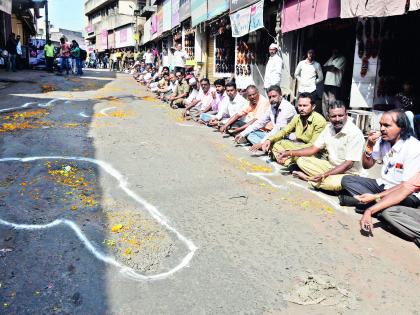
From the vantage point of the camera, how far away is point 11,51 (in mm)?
18016

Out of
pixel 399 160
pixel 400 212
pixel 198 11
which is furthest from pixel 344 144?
pixel 198 11

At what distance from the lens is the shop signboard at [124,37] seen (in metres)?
39.9

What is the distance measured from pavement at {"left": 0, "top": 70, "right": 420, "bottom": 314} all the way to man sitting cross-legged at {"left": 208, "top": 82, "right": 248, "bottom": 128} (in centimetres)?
189

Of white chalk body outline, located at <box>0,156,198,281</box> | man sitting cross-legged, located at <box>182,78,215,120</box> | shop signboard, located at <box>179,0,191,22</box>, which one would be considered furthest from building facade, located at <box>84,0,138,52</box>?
white chalk body outline, located at <box>0,156,198,281</box>

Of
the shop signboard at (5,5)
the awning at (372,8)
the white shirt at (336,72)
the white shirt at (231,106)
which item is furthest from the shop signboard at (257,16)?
the shop signboard at (5,5)

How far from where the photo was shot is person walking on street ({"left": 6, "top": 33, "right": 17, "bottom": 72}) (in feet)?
57.4

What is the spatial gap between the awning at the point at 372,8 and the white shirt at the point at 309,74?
5.20ft

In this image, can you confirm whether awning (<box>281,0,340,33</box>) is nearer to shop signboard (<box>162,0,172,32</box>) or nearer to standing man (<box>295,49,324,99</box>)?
standing man (<box>295,49,324,99</box>)

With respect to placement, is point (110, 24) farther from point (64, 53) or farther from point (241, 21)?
point (241, 21)

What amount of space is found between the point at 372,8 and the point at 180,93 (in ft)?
19.9

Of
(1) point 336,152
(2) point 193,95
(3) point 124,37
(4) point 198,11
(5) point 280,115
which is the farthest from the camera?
(3) point 124,37

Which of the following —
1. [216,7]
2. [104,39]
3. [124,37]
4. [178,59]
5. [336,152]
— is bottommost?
[336,152]

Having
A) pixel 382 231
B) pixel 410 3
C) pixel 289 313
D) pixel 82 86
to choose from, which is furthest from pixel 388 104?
pixel 82 86

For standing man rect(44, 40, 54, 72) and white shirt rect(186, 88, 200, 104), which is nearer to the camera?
white shirt rect(186, 88, 200, 104)
